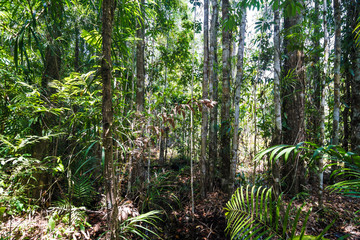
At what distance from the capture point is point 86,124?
2.03m

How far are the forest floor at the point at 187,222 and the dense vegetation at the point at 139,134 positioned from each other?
2cm

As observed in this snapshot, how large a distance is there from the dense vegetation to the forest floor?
0.02 metres

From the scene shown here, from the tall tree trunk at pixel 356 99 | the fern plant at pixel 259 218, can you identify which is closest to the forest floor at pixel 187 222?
the fern plant at pixel 259 218

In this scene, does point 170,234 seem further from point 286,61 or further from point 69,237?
point 286,61

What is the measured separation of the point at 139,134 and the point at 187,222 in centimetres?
190

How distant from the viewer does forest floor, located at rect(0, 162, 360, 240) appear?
7.10ft

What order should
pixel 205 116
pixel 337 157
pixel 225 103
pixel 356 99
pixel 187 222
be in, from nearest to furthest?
pixel 337 157 < pixel 187 222 < pixel 205 116 < pixel 225 103 < pixel 356 99

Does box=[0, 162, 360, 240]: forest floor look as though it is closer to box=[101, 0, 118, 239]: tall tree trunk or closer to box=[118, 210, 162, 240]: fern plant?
box=[118, 210, 162, 240]: fern plant

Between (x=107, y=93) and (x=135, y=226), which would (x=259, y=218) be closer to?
(x=135, y=226)

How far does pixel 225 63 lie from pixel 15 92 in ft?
12.1

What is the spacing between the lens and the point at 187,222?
10.6 feet

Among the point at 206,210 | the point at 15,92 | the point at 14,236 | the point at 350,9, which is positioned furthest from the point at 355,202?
the point at 15,92

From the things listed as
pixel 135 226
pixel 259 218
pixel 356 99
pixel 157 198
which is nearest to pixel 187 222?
pixel 157 198

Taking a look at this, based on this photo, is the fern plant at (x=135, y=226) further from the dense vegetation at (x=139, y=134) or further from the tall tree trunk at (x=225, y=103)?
the tall tree trunk at (x=225, y=103)
